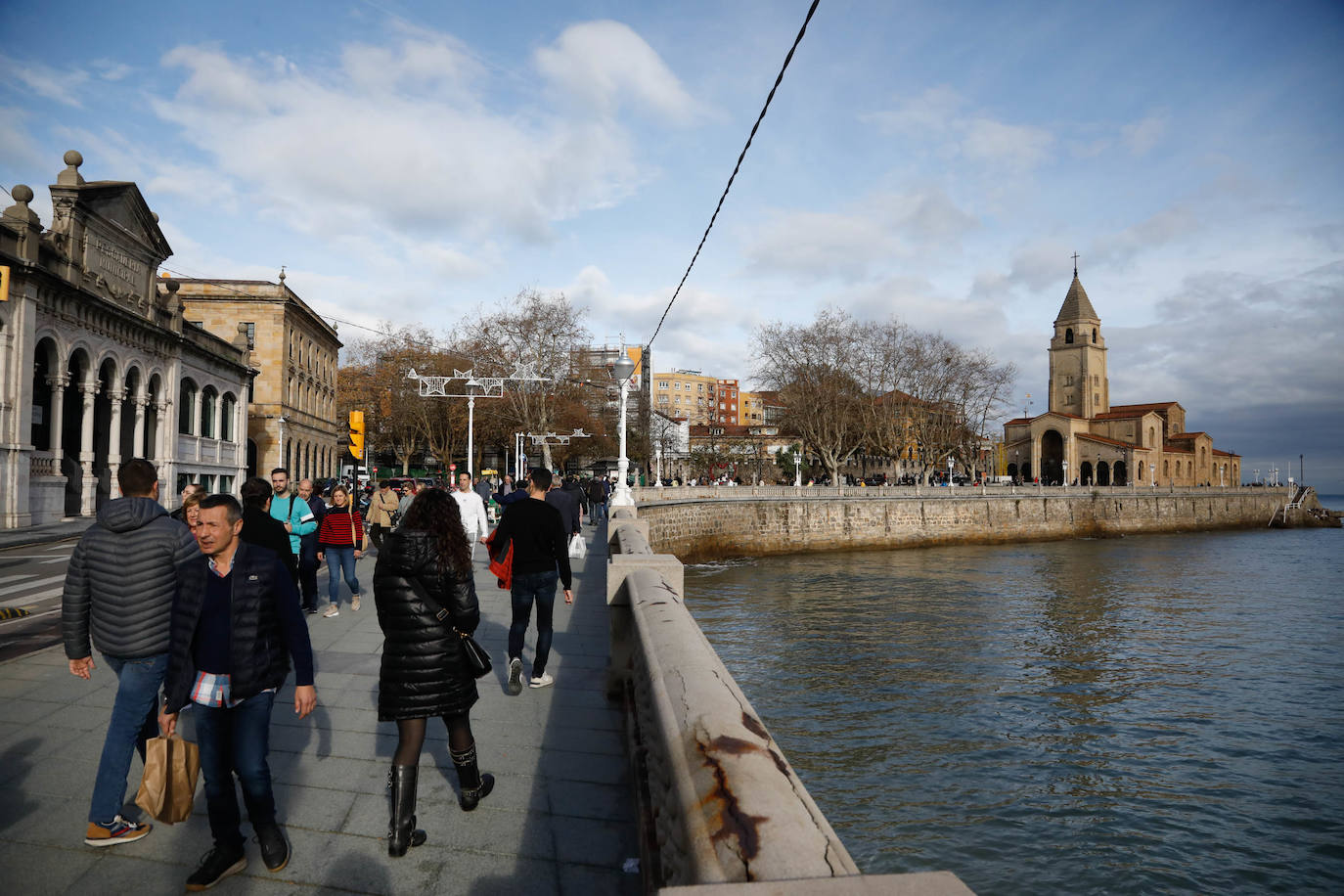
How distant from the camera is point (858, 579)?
29094mm

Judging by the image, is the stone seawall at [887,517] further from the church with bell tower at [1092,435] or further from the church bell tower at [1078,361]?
the church bell tower at [1078,361]

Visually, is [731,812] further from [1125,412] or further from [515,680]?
[1125,412]

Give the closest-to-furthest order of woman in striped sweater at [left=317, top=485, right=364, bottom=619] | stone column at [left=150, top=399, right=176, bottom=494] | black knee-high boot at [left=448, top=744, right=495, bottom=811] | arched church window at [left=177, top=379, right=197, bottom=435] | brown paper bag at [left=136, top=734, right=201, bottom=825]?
brown paper bag at [left=136, top=734, right=201, bottom=825] < black knee-high boot at [left=448, top=744, right=495, bottom=811] < woman in striped sweater at [left=317, top=485, right=364, bottom=619] < stone column at [left=150, top=399, right=176, bottom=494] < arched church window at [left=177, top=379, right=197, bottom=435]

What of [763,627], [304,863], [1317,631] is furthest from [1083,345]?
[304,863]

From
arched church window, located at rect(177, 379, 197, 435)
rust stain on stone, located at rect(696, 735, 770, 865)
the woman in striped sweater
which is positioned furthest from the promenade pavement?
arched church window, located at rect(177, 379, 197, 435)

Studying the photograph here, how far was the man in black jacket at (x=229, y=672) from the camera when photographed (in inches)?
126

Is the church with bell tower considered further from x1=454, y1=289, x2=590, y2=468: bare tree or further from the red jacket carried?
the red jacket carried

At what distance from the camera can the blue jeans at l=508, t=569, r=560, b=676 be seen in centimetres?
610

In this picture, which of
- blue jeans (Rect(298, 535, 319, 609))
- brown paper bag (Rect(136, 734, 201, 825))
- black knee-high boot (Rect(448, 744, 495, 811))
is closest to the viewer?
brown paper bag (Rect(136, 734, 201, 825))

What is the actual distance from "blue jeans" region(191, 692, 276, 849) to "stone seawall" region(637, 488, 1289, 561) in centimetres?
2511

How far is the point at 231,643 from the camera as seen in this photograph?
10.5 ft

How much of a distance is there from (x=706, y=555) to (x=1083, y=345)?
7468 cm

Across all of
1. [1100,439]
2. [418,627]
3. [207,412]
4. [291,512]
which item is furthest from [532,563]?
[1100,439]

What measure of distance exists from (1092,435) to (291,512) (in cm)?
8943
